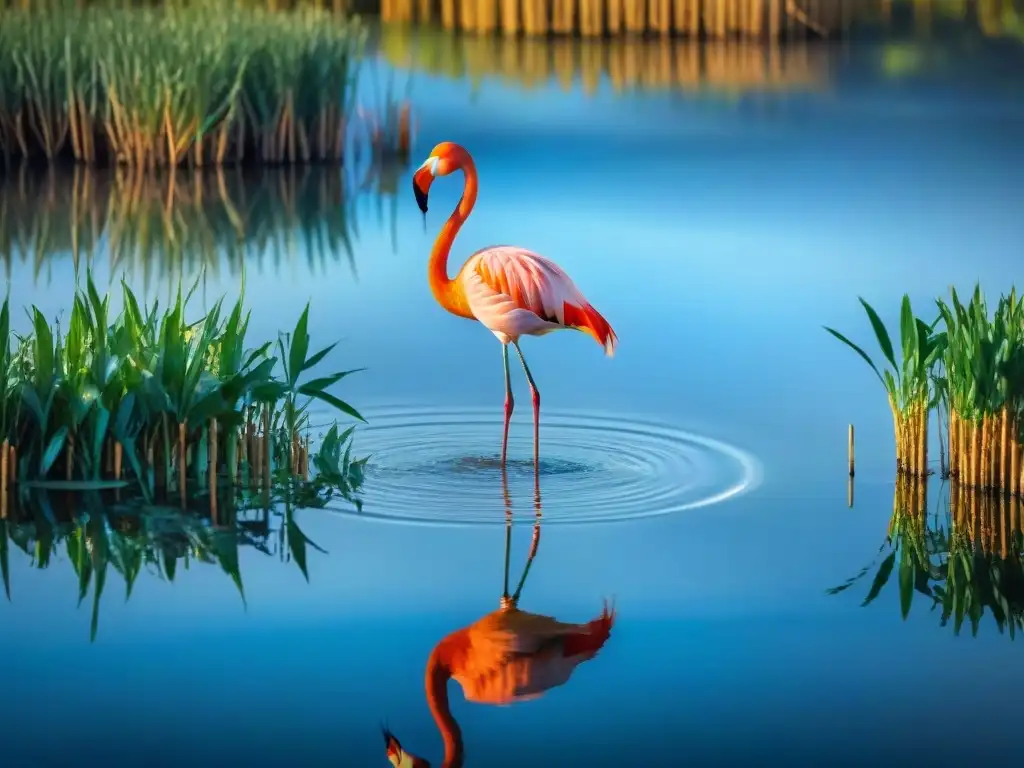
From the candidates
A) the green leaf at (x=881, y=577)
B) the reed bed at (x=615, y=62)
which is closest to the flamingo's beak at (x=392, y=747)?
the green leaf at (x=881, y=577)

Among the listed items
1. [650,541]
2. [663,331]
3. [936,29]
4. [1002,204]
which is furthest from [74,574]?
[936,29]

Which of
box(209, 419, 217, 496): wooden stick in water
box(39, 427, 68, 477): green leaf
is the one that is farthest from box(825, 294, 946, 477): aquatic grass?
box(39, 427, 68, 477): green leaf

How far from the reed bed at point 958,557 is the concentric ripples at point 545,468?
0.68 m

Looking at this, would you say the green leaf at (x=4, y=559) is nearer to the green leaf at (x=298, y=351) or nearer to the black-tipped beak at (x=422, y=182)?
the green leaf at (x=298, y=351)

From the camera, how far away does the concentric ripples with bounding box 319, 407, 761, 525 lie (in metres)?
6.58

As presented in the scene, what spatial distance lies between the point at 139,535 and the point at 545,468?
1567 millimetres

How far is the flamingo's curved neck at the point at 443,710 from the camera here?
184 inches

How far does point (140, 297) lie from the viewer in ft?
33.3

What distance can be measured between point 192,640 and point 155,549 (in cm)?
80

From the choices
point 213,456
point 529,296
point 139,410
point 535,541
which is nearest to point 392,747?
point 535,541

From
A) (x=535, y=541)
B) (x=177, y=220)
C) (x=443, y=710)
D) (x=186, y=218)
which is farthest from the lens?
(x=186, y=218)

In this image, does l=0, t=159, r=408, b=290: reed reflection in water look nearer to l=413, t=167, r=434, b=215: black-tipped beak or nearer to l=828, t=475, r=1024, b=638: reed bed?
l=413, t=167, r=434, b=215: black-tipped beak

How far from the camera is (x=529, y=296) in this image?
282 inches

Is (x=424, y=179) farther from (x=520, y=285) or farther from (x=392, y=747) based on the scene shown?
(x=392, y=747)
